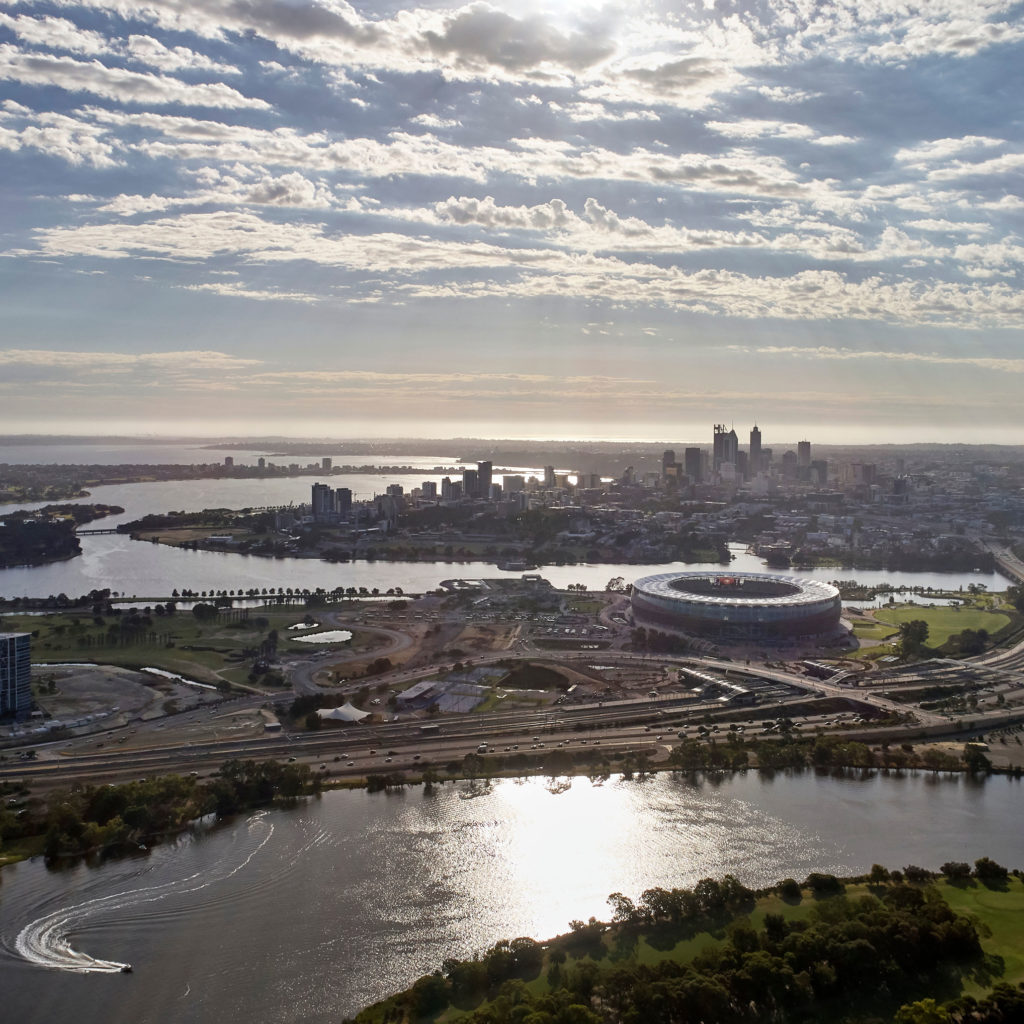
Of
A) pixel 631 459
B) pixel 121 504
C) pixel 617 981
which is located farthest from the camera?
pixel 631 459

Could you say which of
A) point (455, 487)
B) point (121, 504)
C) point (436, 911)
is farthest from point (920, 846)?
point (121, 504)

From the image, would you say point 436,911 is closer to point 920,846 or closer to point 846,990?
point 846,990

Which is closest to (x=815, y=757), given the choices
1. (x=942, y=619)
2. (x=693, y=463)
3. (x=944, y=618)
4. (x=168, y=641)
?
(x=942, y=619)

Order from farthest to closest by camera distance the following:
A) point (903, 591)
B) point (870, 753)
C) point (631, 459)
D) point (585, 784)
A: point (631, 459) → point (903, 591) → point (870, 753) → point (585, 784)

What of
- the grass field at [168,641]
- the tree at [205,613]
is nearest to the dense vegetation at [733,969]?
the grass field at [168,641]

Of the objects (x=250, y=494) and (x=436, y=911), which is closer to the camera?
(x=436, y=911)
